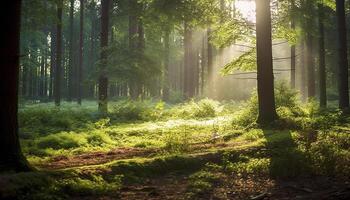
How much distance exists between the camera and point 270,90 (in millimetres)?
14797

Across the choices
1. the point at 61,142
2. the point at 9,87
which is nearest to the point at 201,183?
the point at 9,87

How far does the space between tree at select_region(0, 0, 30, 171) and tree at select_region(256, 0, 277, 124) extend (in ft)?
30.2

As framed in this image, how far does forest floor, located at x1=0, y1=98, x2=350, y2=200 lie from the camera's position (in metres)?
7.39

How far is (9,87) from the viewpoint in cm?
767

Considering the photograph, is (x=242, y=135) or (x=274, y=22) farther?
(x=274, y=22)

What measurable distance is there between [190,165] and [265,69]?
6.47m

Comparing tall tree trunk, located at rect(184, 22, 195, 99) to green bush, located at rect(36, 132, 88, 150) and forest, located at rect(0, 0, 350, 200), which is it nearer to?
forest, located at rect(0, 0, 350, 200)

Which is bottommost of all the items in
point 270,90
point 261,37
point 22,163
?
point 22,163

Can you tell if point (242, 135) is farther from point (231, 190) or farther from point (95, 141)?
point (231, 190)

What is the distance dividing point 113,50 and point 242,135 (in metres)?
14.9

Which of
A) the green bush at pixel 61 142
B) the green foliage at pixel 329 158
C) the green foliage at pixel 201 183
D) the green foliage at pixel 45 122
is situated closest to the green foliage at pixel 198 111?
the green foliage at pixel 45 122

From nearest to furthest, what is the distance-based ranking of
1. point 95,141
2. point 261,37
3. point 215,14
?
point 95,141, point 261,37, point 215,14

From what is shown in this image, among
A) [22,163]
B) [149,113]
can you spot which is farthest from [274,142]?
[149,113]

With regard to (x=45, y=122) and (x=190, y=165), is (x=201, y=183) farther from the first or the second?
(x=45, y=122)
